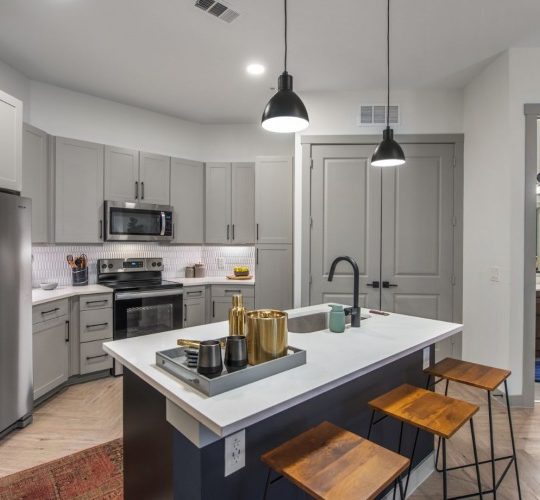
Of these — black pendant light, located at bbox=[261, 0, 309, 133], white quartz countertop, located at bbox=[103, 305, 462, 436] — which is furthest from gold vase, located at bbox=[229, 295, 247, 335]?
black pendant light, located at bbox=[261, 0, 309, 133]

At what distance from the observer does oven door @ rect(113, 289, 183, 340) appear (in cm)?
347

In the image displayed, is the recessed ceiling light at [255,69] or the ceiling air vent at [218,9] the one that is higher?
the recessed ceiling light at [255,69]

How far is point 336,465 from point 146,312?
2.97 metres

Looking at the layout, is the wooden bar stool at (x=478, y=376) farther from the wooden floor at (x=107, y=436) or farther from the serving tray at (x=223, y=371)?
the serving tray at (x=223, y=371)

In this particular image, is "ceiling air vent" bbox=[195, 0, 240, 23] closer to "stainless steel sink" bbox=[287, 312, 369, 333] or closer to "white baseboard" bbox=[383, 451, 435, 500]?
"stainless steel sink" bbox=[287, 312, 369, 333]

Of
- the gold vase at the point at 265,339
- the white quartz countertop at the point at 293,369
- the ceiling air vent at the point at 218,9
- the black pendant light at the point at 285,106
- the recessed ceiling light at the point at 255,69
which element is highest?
the recessed ceiling light at the point at 255,69

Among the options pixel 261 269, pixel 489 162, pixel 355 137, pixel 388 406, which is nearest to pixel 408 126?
pixel 355 137

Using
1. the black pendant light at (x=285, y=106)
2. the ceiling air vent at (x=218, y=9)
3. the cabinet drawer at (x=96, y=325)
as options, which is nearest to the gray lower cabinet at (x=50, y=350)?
the cabinet drawer at (x=96, y=325)

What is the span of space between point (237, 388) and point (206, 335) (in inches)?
26.1

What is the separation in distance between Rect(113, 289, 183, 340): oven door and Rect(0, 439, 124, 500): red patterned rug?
4.45ft

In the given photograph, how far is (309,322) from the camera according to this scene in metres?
2.26

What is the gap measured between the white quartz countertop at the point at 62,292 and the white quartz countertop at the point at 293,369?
1662 mm

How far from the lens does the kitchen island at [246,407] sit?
1082 millimetres

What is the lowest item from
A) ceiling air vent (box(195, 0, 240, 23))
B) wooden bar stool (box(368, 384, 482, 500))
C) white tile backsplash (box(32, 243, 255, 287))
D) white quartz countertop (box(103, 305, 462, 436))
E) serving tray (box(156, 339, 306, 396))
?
wooden bar stool (box(368, 384, 482, 500))
